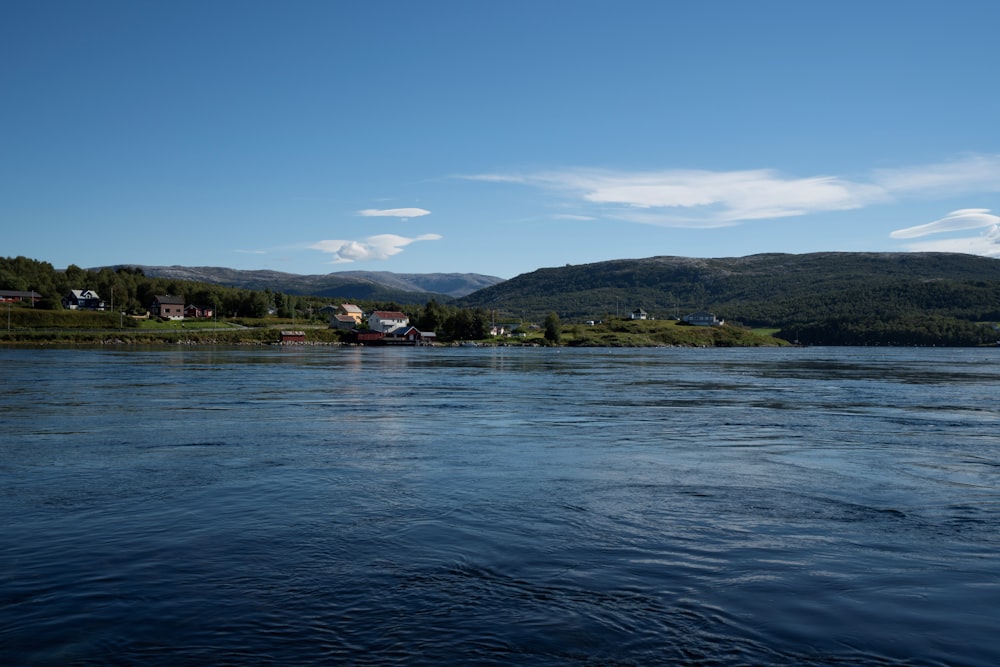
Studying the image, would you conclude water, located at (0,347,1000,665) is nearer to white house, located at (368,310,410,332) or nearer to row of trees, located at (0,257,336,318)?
white house, located at (368,310,410,332)

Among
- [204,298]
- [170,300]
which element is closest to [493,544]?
[170,300]

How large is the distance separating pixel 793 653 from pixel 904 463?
1501 cm

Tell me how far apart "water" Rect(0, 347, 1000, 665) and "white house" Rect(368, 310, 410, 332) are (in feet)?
536

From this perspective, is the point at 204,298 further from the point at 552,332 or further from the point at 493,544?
the point at 493,544

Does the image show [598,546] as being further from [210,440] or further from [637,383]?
[637,383]

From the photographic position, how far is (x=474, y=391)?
47.2 meters

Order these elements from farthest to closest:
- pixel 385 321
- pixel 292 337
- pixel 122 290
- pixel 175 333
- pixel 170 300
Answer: pixel 385 321, pixel 170 300, pixel 122 290, pixel 292 337, pixel 175 333

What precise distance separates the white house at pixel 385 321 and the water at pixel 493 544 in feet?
536

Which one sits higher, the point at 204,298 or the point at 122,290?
the point at 122,290

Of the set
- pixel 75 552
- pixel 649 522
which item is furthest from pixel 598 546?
pixel 75 552

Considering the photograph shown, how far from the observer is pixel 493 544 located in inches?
505

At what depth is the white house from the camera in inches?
7558

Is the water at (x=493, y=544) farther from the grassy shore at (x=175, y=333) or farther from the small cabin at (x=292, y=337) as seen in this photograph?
the small cabin at (x=292, y=337)

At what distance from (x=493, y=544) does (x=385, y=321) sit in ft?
596
